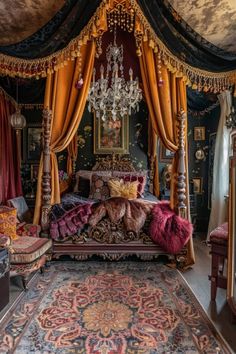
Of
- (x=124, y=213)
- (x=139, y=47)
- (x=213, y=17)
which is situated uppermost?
(x=213, y=17)

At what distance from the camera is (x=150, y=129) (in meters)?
5.55

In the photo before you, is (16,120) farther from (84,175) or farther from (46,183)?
(46,183)

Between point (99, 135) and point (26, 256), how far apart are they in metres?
3.40

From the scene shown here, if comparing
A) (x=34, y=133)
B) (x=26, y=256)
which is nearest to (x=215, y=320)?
(x=26, y=256)

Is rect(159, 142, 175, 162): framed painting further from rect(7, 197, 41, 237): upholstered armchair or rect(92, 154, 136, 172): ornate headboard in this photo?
rect(7, 197, 41, 237): upholstered armchair

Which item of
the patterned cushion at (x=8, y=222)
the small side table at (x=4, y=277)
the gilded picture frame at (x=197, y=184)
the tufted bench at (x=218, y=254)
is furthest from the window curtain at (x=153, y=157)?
the small side table at (x=4, y=277)

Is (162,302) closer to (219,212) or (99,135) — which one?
(219,212)

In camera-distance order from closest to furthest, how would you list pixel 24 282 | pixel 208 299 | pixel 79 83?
pixel 208 299, pixel 24 282, pixel 79 83

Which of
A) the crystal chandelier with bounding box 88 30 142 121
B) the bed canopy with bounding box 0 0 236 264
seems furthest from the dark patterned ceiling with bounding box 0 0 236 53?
the crystal chandelier with bounding box 88 30 142 121

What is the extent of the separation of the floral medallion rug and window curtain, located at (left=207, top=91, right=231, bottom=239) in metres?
1.82

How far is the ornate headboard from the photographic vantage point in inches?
219

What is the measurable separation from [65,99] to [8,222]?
5.75 ft

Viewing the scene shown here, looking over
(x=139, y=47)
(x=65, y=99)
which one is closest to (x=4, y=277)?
(x=65, y=99)

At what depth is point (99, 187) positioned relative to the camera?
194 inches
